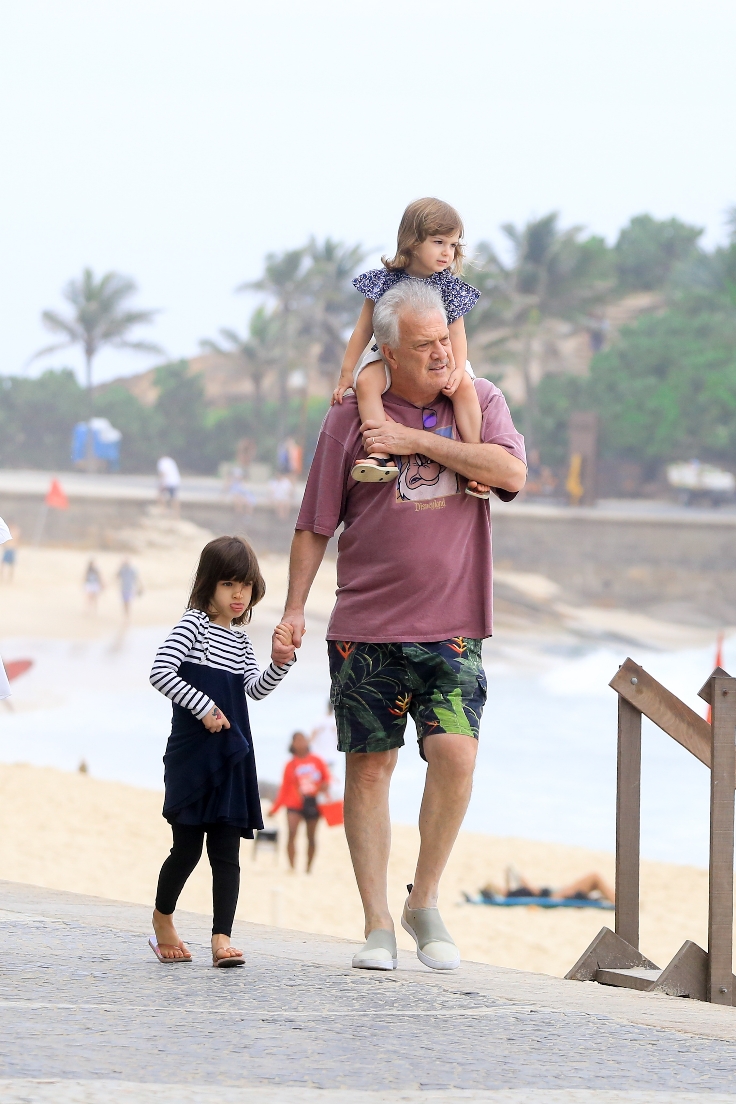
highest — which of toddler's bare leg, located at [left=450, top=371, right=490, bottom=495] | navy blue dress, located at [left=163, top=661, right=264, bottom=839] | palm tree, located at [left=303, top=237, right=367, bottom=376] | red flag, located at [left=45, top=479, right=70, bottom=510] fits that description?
palm tree, located at [left=303, top=237, right=367, bottom=376]

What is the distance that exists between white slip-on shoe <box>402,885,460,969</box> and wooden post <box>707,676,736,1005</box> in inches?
29.2

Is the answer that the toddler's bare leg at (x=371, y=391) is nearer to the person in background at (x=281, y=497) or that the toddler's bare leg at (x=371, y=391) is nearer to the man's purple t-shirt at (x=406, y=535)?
the man's purple t-shirt at (x=406, y=535)

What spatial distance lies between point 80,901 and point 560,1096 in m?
2.56

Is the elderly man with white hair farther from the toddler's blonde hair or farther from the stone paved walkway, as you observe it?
the stone paved walkway

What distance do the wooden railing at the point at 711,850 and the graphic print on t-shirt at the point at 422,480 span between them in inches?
30.0

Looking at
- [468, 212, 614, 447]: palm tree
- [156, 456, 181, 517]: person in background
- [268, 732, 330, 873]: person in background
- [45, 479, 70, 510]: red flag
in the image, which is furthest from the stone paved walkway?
[468, 212, 614, 447]: palm tree

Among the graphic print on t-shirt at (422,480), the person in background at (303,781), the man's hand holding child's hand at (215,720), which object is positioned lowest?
the person in background at (303,781)

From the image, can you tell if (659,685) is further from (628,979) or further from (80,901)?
(80,901)

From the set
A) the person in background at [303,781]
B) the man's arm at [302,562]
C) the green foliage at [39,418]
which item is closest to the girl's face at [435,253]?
the man's arm at [302,562]

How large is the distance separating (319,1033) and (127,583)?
5399 cm

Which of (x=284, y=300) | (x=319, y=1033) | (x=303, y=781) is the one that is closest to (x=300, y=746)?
(x=303, y=781)

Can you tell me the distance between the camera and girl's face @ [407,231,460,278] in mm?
3533

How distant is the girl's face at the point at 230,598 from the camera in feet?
11.2

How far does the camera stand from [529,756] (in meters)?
51.3
